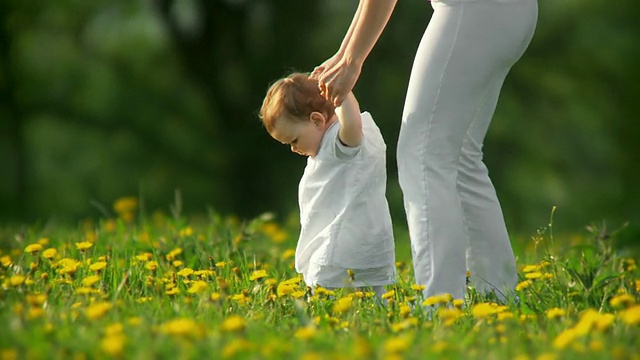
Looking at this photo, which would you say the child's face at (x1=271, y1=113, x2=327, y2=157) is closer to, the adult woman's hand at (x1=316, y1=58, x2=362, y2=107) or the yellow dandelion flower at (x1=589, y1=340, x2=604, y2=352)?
the adult woman's hand at (x1=316, y1=58, x2=362, y2=107)

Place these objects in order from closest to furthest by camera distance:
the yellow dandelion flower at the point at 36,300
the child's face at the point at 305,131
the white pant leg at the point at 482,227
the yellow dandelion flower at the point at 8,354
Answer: the yellow dandelion flower at the point at 8,354, the yellow dandelion flower at the point at 36,300, the white pant leg at the point at 482,227, the child's face at the point at 305,131

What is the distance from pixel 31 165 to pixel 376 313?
37.3 feet

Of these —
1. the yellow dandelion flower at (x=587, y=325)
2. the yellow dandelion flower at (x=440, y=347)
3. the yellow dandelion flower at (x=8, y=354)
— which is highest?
the yellow dandelion flower at (x=8, y=354)

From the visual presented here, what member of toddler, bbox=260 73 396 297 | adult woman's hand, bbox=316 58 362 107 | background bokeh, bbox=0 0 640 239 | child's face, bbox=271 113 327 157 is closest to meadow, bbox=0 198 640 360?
toddler, bbox=260 73 396 297

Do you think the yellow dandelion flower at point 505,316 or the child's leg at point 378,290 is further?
the child's leg at point 378,290

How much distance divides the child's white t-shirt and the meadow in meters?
0.12

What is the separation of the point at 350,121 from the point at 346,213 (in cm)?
33

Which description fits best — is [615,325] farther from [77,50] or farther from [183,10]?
[77,50]

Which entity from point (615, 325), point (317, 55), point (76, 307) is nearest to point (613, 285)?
point (615, 325)

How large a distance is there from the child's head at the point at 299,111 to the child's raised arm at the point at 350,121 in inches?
5.3

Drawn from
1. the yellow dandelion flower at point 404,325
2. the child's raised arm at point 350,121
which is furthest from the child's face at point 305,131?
the yellow dandelion flower at point 404,325

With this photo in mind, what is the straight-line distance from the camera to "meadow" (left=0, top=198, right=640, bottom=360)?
6.89 feet

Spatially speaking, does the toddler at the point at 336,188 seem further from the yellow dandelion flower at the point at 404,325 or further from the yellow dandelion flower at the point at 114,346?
the yellow dandelion flower at the point at 114,346

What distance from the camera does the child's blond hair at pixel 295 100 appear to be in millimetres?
3398
